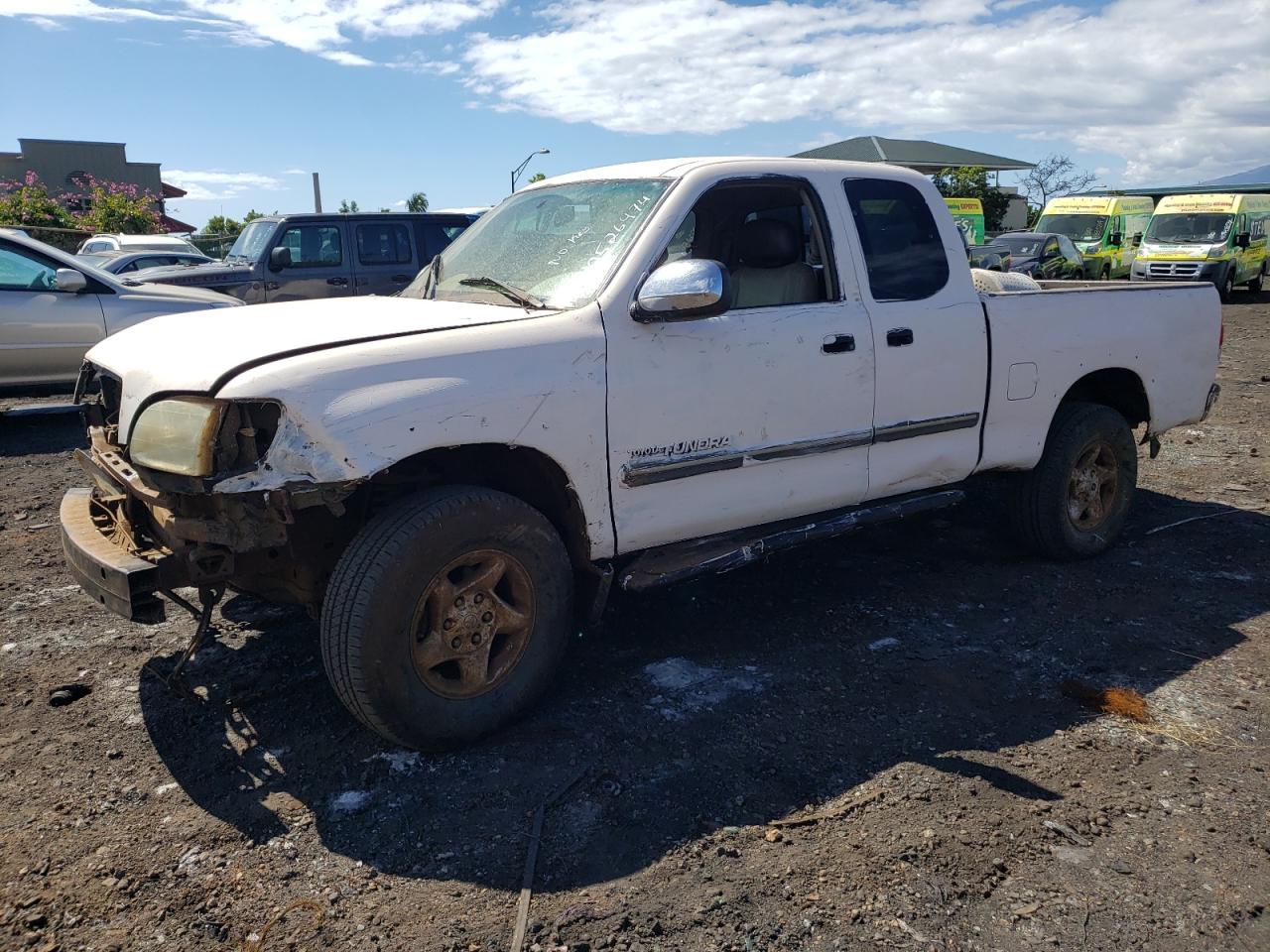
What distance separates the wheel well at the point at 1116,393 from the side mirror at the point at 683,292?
104 inches

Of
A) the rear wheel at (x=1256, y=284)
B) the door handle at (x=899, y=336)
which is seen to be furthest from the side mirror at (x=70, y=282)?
the rear wheel at (x=1256, y=284)

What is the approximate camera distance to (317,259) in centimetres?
1146

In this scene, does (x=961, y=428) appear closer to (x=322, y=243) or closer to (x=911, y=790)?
(x=911, y=790)

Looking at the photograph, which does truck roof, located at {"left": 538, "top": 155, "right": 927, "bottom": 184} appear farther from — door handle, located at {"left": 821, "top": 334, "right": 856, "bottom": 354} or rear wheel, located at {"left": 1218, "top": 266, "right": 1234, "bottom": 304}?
rear wheel, located at {"left": 1218, "top": 266, "right": 1234, "bottom": 304}

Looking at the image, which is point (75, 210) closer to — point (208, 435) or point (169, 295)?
point (169, 295)

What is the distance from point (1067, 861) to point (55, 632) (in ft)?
13.3

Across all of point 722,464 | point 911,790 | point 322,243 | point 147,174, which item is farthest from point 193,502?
point 147,174

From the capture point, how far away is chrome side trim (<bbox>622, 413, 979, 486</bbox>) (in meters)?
3.50

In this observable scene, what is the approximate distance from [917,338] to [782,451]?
0.89m

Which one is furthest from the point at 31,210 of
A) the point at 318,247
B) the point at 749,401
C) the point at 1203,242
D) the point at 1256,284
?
the point at 1256,284

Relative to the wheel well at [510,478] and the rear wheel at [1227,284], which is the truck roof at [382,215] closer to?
the wheel well at [510,478]

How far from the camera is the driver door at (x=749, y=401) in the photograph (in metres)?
3.45

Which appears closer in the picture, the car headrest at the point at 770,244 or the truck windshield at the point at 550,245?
the truck windshield at the point at 550,245

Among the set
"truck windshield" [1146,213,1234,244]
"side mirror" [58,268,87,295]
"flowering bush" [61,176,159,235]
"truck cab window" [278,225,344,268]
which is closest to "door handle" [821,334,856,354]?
"side mirror" [58,268,87,295]
